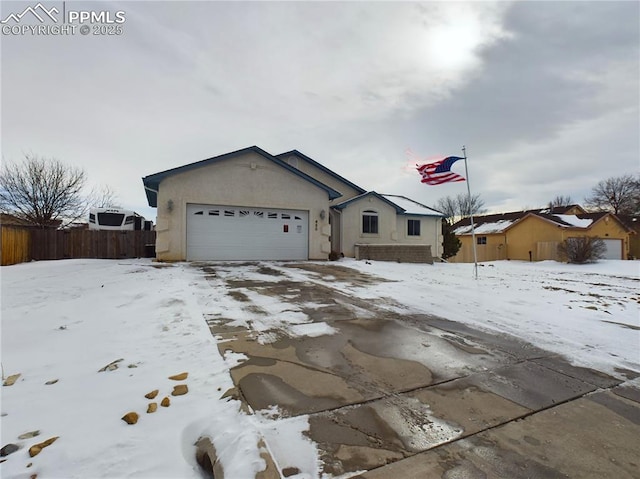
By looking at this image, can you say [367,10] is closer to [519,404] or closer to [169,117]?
[169,117]

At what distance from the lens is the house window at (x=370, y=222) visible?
18000mm

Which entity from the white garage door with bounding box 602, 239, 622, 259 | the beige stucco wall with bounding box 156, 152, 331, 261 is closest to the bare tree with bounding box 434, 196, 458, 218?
the white garage door with bounding box 602, 239, 622, 259

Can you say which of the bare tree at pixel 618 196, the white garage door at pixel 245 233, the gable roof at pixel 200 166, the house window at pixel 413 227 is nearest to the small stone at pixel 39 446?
the white garage door at pixel 245 233

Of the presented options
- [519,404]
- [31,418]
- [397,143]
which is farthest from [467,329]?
[397,143]

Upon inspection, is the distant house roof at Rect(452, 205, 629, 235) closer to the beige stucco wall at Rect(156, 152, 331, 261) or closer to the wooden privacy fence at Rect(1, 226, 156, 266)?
the beige stucco wall at Rect(156, 152, 331, 261)

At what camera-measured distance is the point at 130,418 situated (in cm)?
218

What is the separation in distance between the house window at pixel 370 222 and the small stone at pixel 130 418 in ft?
53.4

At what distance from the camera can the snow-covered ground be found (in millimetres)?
1862

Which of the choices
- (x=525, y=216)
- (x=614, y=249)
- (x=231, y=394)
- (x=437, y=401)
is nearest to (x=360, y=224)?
(x=437, y=401)

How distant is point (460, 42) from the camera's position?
871 centimetres

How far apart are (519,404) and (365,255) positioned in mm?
13252

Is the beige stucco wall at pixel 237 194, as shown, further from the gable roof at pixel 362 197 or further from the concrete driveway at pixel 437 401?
the concrete driveway at pixel 437 401

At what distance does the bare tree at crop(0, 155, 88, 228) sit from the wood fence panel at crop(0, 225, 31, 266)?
7733mm

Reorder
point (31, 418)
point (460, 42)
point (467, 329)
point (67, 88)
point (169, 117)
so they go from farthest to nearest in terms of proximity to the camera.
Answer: point (169, 117), point (67, 88), point (460, 42), point (467, 329), point (31, 418)
